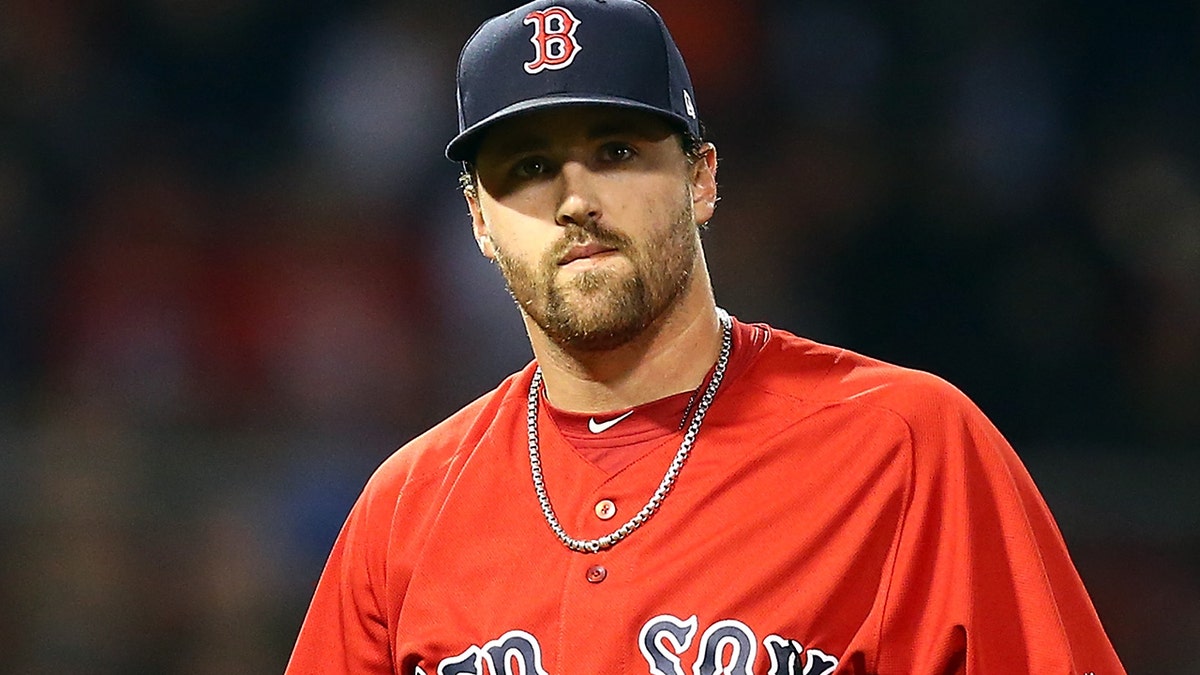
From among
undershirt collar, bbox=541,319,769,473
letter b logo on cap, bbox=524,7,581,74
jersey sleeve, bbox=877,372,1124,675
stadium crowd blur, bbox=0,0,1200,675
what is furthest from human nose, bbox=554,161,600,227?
stadium crowd blur, bbox=0,0,1200,675

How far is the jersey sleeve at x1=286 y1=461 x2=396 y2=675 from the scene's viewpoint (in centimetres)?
211

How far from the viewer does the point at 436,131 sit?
192 inches

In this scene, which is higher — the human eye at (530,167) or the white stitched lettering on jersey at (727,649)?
the human eye at (530,167)

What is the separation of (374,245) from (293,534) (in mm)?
988

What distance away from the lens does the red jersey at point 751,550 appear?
176 centimetres

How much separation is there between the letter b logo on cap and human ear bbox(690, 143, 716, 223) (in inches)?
9.4

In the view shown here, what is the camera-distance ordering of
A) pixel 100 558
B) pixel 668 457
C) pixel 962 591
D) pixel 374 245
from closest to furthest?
pixel 962 591
pixel 668 457
pixel 100 558
pixel 374 245

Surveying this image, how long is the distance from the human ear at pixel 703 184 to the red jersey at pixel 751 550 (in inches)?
6.9

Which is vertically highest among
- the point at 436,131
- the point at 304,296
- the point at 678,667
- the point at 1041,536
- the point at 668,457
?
the point at 436,131

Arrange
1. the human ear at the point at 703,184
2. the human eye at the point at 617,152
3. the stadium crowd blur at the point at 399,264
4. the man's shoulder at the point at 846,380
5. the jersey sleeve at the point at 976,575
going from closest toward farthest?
the jersey sleeve at the point at 976,575
the man's shoulder at the point at 846,380
the human eye at the point at 617,152
the human ear at the point at 703,184
the stadium crowd blur at the point at 399,264

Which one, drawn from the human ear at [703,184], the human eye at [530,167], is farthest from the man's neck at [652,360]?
the human eye at [530,167]

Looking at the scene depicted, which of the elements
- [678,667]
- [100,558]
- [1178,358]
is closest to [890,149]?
[1178,358]

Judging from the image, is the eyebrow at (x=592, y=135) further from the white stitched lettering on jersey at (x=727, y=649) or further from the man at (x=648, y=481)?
the white stitched lettering on jersey at (x=727, y=649)

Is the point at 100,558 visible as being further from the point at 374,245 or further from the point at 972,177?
the point at 972,177
